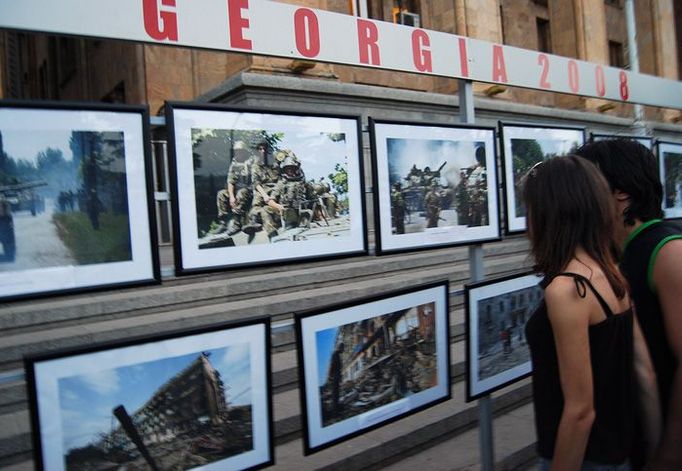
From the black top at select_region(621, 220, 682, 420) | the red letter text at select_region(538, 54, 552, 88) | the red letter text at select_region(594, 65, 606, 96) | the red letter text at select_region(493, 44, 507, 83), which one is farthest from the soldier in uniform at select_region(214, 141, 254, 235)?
the red letter text at select_region(594, 65, 606, 96)

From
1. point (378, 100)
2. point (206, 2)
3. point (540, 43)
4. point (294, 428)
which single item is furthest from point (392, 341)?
point (540, 43)

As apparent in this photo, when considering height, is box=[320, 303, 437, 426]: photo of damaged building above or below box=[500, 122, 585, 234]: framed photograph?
below

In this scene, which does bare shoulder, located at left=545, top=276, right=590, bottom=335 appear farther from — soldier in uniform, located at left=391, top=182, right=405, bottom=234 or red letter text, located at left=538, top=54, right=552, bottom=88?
red letter text, located at left=538, top=54, right=552, bottom=88

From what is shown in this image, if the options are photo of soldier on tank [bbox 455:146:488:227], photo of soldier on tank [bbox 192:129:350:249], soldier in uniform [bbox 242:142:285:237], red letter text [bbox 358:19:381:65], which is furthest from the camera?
photo of soldier on tank [bbox 455:146:488:227]

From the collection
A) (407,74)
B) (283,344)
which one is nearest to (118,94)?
(407,74)

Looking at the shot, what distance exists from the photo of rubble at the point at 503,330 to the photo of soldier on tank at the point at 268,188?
0.96m

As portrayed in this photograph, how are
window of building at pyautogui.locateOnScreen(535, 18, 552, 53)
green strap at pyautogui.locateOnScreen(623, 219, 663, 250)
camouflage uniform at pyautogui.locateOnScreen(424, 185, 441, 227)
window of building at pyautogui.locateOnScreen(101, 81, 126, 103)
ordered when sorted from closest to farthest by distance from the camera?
green strap at pyautogui.locateOnScreen(623, 219, 663, 250) → camouflage uniform at pyautogui.locateOnScreen(424, 185, 441, 227) → window of building at pyautogui.locateOnScreen(101, 81, 126, 103) → window of building at pyautogui.locateOnScreen(535, 18, 552, 53)

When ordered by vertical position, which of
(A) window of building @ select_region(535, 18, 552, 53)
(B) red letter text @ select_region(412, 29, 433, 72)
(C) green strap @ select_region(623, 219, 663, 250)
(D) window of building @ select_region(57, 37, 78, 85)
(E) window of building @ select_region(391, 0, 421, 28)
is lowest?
(C) green strap @ select_region(623, 219, 663, 250)

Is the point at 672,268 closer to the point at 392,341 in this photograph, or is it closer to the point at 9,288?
the point at 392,341

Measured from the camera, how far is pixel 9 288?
5.20ft

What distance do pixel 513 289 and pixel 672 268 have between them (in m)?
1.17

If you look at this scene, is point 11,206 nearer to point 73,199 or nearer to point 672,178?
point 73,199

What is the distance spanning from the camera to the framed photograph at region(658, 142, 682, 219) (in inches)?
162

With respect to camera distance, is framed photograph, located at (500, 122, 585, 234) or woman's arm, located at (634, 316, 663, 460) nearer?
woman's arm, located at (634, 316, 663, 460)
